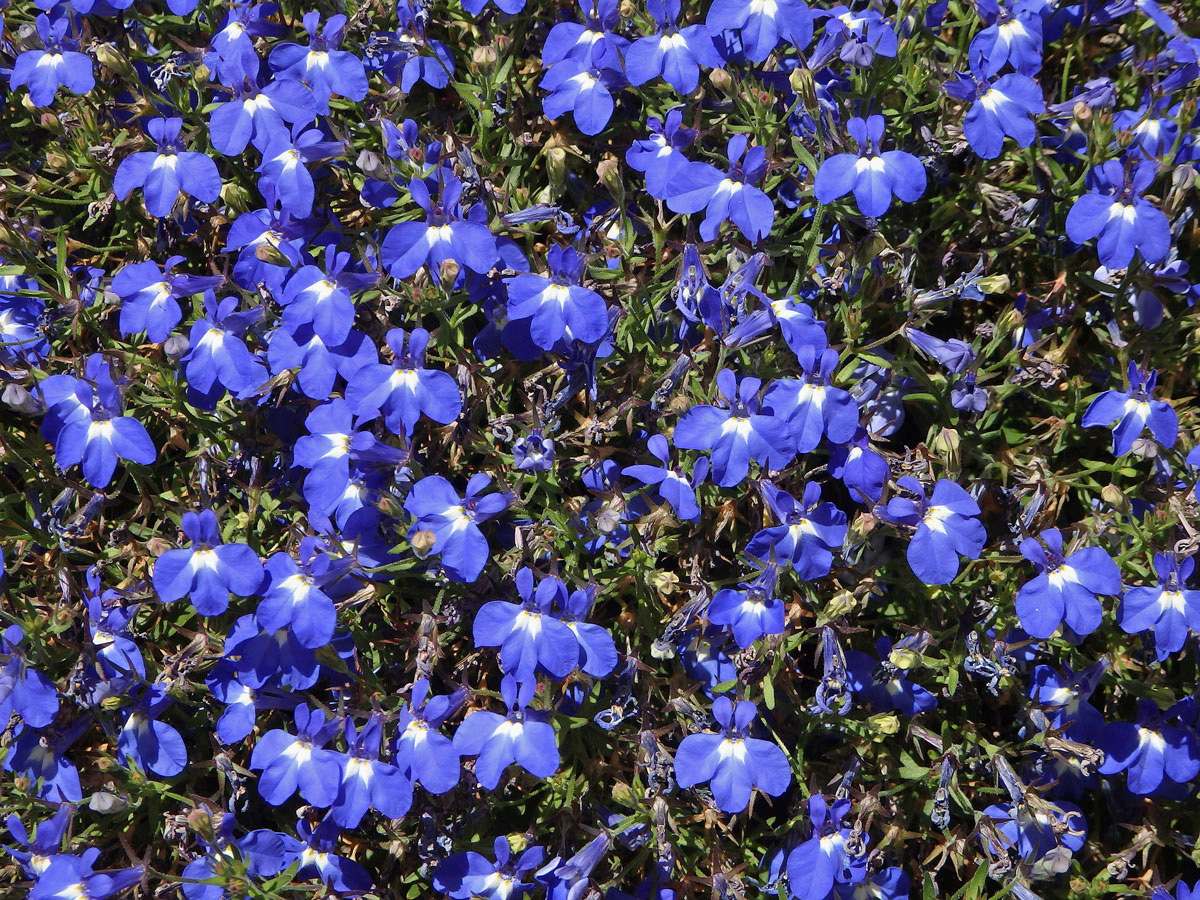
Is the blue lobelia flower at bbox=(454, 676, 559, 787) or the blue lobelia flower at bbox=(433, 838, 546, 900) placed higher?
the blue lobelia flower at bbox=(454, 676, 559, 787)

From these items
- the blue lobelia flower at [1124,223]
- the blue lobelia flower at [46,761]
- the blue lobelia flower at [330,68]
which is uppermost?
the blue lobelia flower at [330,68]

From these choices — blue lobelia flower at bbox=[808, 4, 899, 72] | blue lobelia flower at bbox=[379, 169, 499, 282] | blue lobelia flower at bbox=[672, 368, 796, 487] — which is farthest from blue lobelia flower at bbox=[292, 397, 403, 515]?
blue lobelia flower at bbox=[808, 4, 899, 72]

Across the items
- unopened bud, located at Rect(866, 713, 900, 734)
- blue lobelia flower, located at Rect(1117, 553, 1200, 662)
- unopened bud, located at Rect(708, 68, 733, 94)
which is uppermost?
unopened bud, located at Rect(708, 68, 733, 94)

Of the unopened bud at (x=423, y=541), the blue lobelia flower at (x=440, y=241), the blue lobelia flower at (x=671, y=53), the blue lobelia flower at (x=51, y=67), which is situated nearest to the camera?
the unopened bud at (x=423, y=541)

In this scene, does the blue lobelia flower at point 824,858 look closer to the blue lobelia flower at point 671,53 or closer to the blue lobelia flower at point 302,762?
the blue lobelia flower at point 302,762

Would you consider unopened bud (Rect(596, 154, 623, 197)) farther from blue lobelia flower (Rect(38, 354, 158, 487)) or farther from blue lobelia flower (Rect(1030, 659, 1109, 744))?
blue lobelia flower (Rect(1030, 659, 1109, 744))

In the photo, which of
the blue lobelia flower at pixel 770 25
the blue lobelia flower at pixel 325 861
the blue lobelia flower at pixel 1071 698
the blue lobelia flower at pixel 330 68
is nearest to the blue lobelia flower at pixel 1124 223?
the blue lobelia flower at pixel 770 25

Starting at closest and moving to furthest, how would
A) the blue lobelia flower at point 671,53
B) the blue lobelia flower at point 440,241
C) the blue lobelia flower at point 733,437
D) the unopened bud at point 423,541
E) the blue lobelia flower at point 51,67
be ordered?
the unopened bud at point 423,541 < the blue lobelia flower at point 733,437 < the blue lobelia flower at point 440,241 < the blue lobelia flower at point 671,53 < the blue lobelia flower at point 51,67

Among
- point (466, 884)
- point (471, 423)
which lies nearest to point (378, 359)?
point (471, 423)
